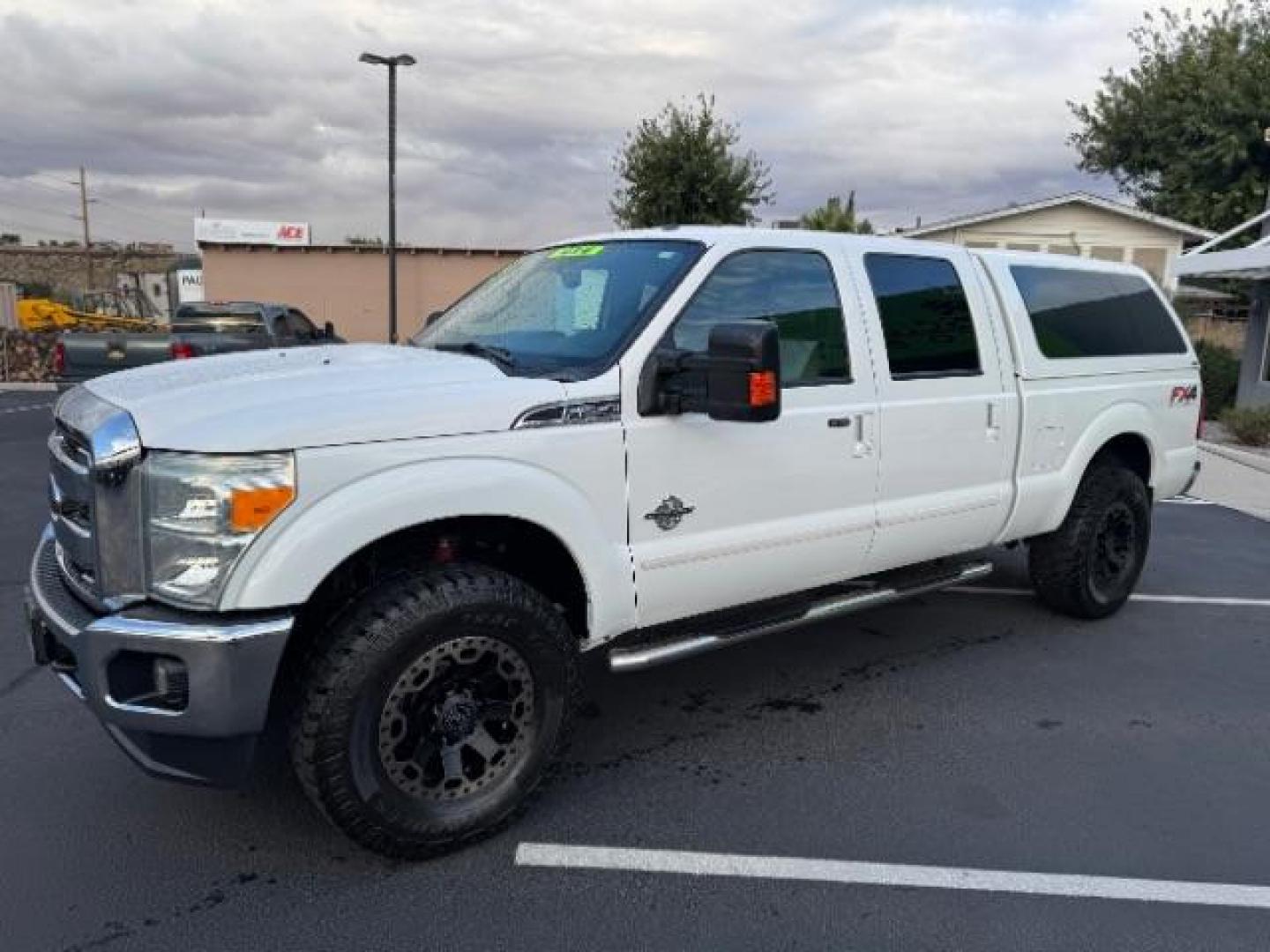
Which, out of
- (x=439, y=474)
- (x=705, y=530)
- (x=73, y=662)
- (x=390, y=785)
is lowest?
(x=390, y=785)

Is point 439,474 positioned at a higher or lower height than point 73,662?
higher

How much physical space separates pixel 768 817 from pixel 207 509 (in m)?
2.09

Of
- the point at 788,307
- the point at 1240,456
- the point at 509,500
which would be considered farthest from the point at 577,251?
the point at 1240,456

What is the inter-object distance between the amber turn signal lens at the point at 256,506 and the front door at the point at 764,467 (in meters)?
1.14

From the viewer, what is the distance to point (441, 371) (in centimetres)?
317

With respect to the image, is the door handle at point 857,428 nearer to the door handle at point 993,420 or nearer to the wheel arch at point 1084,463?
the door handle at point 993,420

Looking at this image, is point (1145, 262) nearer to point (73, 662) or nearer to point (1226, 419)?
point (1226, 419)

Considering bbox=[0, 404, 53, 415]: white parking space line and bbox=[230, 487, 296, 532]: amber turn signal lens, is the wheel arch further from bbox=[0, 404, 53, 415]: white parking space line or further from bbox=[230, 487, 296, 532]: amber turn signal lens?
bbox=[0, 404, 53, 415]: white parking space line

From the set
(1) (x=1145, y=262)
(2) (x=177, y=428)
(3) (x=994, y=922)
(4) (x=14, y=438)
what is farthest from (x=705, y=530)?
(1) (x=1145, y=262)

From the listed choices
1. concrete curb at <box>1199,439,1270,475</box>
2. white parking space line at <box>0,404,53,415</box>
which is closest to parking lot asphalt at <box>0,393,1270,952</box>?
concrete curb at <box>1199,439,1270,475</box>

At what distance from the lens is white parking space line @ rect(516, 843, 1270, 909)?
9.73 ft

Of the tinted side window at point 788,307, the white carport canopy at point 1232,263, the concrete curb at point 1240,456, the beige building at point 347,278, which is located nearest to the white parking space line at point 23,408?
the beige building at point 347,278

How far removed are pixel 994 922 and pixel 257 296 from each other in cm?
3076

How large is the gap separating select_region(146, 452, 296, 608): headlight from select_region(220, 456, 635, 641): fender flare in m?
0.05
